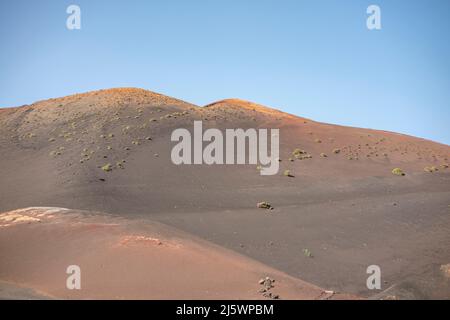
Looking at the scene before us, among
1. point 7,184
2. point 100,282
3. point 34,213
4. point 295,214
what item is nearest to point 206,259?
point 100,282

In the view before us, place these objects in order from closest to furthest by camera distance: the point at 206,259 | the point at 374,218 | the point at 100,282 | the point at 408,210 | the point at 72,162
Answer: the point at 100,282, the point at 206,259, the point at 374,218, the point at 408,210, the point at 72,162

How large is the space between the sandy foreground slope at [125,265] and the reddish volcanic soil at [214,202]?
63mm

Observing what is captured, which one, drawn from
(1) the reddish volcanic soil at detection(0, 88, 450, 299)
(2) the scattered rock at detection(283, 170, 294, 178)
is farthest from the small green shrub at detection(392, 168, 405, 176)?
(2) the scattered rock at detection(283, 170, 294, 178)

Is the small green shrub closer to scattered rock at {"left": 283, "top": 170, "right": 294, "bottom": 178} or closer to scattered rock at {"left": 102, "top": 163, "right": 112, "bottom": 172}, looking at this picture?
scattered rock at {"left": 283, "top": 170, "right": 294, "bottom": 178}

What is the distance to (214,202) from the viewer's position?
25750mm

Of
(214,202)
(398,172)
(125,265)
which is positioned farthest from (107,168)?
(398,172)

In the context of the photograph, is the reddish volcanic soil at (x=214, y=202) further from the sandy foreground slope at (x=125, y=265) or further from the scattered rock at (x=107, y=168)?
the scattered rock at (x=107, y=168)

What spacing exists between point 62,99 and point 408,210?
42118 mm

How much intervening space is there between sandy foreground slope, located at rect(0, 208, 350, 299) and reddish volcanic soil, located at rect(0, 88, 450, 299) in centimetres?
6

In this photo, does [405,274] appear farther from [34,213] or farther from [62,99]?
[62,99]

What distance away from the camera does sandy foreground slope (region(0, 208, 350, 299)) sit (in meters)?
10.2

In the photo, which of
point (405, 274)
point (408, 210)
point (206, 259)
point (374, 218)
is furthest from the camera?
point (408, 210)

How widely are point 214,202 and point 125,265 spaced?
561 inches

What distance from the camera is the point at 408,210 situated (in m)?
23.8
